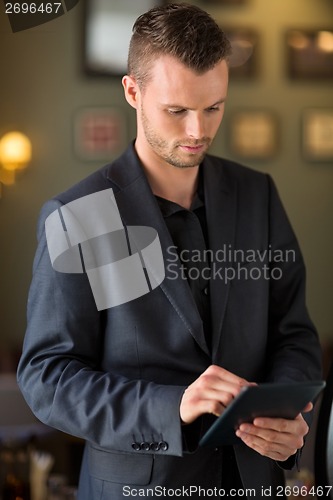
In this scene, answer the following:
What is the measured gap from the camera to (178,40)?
58.1 inches

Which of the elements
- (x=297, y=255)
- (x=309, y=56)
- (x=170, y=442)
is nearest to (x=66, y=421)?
(x=170, y=442)

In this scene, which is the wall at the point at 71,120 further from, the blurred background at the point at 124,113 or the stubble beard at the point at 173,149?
the stubble beard at the point at 173,149

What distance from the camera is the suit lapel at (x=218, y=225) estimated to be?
1574 mm

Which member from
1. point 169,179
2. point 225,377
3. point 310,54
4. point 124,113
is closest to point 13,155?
point 124,113

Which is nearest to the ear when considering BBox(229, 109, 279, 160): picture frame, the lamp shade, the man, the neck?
the man

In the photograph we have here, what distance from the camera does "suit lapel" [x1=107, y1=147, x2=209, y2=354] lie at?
1523 millimetres

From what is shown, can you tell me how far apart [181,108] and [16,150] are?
1724 millimetres

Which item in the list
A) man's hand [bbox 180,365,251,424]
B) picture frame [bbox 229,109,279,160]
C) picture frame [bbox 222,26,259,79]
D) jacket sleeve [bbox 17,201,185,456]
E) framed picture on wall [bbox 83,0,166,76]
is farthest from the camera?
picture frame [bbox 229,109,279,160]

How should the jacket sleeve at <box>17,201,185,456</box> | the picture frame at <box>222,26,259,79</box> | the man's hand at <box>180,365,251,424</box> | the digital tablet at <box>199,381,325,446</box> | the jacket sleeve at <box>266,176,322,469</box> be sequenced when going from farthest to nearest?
1. the picture frame at <box>222,26,259,79</box>
2. the jacket sleeve at <box>266,176,322,469</box>
3. the jacket sleeve at <box>17,201,185,456</box>
4. the man's hand at <box>180,365,251,424</box>
5. the digital tablet at <box>199,381,325,446</box>

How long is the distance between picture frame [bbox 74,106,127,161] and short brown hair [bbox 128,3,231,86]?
166cm

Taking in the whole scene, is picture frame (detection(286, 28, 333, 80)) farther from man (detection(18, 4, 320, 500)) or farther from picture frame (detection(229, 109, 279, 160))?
man (detection(18, 4, 320, 500))

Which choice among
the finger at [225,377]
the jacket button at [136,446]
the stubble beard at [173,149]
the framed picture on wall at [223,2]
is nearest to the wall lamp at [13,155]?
the framed picture on wall at [223,2]

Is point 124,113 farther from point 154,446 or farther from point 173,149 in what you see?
point 154,446

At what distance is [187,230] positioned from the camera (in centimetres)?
163
